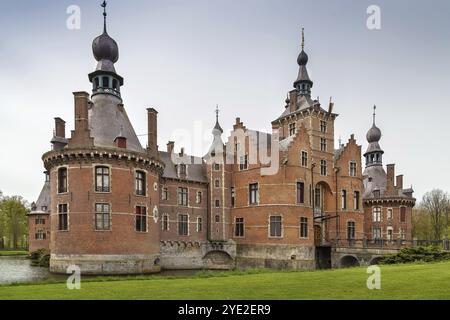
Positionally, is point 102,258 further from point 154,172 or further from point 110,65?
point 110,65

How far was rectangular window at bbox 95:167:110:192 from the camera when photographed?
2717 cm

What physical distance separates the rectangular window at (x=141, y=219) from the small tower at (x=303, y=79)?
22722 millimetres

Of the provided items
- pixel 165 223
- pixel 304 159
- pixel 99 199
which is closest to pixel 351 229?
pixel 304 159

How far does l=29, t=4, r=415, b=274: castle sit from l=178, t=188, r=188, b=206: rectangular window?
103 millimetres

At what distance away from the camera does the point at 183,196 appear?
37.1 metres

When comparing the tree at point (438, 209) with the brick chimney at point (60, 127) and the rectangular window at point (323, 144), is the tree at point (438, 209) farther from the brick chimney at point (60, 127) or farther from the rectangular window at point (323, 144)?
the brick chimney at point (60, 127)

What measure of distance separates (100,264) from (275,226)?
52.0 ft

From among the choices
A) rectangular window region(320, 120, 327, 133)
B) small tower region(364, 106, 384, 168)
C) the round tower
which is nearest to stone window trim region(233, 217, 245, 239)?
the round tower

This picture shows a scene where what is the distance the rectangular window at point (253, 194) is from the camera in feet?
117

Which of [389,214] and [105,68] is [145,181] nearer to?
[105,68]

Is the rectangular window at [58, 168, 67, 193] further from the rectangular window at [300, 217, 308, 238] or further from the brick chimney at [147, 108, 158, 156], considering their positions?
the rectangular window at [300, 217, 308, 238]

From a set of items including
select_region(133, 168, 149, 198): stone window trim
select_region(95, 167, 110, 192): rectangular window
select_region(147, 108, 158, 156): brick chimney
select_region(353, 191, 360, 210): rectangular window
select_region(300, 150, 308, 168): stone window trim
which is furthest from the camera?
select_region(353, 191, 360, 210): rectangular window

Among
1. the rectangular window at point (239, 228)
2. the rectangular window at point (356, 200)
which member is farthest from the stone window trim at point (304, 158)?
the rectangular window at point (356, 200)
